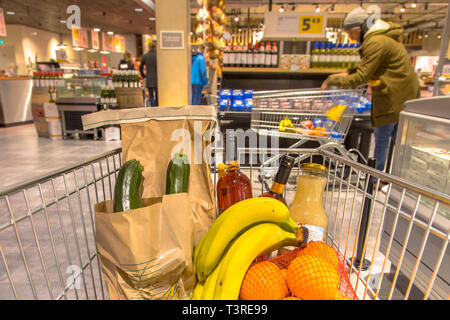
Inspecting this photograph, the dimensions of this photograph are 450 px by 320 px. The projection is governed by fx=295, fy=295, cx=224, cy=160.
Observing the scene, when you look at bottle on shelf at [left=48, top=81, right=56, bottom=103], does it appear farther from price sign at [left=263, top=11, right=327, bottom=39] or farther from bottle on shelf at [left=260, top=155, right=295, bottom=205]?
bottle on shelf at [left=260, top=155, right=295, bottom=205]

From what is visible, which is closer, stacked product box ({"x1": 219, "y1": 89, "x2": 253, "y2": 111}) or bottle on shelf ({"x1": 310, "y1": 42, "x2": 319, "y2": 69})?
stacked product box ({"x1": 219, "y1": 89, "x2": 253, "y2": 111})

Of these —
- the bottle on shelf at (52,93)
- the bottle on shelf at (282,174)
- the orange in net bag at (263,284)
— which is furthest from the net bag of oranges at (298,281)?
the bottle on shelf at (52,93)

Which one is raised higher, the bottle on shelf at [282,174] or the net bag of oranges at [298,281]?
the bottle on shelf at [282,174]

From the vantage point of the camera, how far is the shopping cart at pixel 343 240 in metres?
0.76

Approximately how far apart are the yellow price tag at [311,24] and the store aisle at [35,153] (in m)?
3.74

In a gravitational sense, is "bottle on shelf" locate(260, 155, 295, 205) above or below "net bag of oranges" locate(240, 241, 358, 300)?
above

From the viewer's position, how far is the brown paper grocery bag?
0.78 metres

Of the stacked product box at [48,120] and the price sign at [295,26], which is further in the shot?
the stacked product box at [48,120]

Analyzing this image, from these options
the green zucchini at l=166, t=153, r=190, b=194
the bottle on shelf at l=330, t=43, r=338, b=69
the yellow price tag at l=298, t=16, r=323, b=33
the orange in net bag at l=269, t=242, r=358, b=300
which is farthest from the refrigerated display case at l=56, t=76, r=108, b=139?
the orange in net bag at l=269, t=242, r=358, b=300

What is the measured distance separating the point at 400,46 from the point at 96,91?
18.8 feet

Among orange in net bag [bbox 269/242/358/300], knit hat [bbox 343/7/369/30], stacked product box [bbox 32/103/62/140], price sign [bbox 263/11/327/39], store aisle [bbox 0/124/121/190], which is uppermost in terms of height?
price sign [bbox 263/11/327/39]

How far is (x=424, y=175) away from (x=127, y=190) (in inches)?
52.2

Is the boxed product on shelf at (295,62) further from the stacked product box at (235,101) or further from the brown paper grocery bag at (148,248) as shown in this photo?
the brown paper grocery bag at (148,248)

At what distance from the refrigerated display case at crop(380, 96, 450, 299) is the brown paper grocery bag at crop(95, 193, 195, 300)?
781mm
